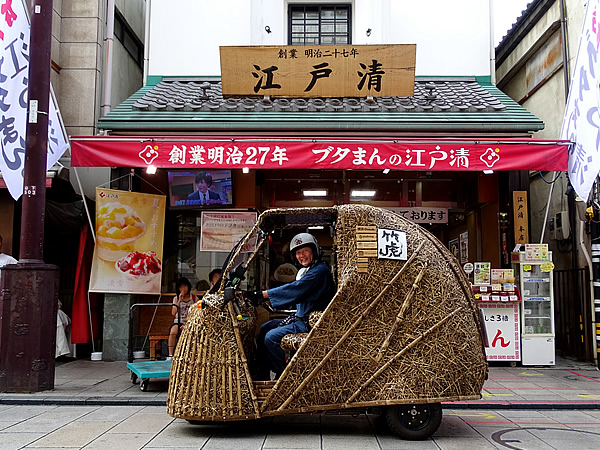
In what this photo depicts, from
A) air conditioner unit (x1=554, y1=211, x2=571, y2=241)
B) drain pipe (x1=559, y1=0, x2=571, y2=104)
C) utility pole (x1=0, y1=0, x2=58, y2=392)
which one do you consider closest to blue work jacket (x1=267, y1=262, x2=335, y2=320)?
utility pole (x1=0, y1=0, x2=58, y2=392)

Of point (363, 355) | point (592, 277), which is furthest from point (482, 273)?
point (363, 355)

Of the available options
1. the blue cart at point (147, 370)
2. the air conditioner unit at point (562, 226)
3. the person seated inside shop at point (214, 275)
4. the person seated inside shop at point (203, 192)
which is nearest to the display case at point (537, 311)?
the air conditioner unit at point (562, 226)

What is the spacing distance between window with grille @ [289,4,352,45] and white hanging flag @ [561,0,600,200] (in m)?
5.71

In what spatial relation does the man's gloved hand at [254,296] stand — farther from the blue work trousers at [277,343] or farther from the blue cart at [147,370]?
the blue cart at [147,370]

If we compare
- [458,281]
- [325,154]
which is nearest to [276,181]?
[325,154]

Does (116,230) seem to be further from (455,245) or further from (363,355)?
(455,245)

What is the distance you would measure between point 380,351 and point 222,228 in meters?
7.13

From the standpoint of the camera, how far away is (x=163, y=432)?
20.9 feet

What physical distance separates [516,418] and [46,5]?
29.2 ft

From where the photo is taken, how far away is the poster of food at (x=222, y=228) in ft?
40.8

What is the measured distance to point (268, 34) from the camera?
13.5m

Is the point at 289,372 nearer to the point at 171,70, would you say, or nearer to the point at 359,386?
the point at 359,386

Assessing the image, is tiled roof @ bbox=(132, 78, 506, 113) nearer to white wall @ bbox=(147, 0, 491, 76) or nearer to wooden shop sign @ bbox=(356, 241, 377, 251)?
white wall @ bbox=(147, 0, 491, 76)

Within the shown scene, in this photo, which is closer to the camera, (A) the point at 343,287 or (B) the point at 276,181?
(A) the point at 343,287
